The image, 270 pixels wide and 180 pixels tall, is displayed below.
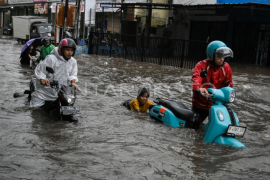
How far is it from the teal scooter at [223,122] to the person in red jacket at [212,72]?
1.08 feet

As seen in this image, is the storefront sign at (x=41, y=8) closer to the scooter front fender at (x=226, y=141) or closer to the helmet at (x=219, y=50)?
the helmet at (x=219, y=50)

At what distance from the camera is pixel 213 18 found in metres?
23.8

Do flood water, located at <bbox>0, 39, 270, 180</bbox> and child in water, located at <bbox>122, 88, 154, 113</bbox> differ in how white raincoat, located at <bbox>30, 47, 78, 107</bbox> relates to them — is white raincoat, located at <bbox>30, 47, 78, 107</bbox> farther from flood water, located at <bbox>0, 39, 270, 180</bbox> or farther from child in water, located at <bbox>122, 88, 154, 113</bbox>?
A: child in water, located at <bbox>122, 88, 154, 113</bbox>

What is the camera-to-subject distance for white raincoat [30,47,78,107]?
697 centimetres

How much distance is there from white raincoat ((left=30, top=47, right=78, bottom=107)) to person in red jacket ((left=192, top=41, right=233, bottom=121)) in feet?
8.33

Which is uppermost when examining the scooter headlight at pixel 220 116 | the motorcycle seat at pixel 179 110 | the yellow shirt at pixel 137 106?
the scooter headlight at pixel 220 116

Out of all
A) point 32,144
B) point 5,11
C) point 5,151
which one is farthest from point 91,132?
point 5,11

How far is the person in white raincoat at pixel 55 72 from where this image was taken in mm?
6812

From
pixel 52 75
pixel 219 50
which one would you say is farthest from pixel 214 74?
pixel 52 75

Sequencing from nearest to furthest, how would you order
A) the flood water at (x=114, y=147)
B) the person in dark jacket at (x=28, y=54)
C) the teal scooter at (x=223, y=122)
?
the flood water at (x=114, y=147)
the teal scooter at (x=223, y=122)
the person in dark jacket at (x=28, y=54)

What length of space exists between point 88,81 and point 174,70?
17.9 ft

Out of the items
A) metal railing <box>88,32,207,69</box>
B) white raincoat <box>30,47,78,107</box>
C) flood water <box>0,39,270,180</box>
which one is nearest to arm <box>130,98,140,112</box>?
flood water <box>0,39,270,180</box>

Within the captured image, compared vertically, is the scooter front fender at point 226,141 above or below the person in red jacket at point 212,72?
below

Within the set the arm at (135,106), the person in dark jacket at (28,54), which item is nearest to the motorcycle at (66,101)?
the arm at (135,106)
